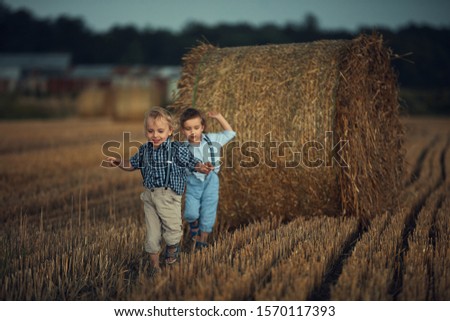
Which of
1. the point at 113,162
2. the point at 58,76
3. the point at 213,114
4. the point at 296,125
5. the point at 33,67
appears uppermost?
the point at 33,67

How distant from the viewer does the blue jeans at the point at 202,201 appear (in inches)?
203

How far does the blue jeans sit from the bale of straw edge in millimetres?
774

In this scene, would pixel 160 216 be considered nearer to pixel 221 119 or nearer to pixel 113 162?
pixel 113 162

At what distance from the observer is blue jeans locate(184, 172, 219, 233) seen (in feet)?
16.9

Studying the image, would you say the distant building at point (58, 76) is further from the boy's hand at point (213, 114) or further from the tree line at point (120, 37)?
the boy's hand at point (213, 114)

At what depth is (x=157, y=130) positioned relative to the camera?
14.3 ft

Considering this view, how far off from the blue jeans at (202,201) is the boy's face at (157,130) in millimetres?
853

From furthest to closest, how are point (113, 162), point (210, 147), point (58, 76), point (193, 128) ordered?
point (58, 76)
point (210, 147)
point (193, 128)
point (113, 162)

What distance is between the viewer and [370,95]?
6277 millimetres

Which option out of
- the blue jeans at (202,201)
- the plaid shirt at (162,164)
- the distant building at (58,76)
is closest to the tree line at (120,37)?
the distant building at (58,76)

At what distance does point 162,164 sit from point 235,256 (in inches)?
38.3

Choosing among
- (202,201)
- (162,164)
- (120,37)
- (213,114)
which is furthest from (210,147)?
(120,37)
